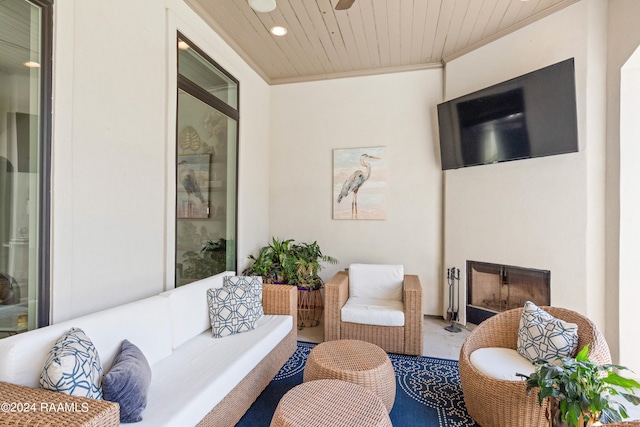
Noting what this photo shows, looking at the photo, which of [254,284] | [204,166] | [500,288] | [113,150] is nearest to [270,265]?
[254,284]

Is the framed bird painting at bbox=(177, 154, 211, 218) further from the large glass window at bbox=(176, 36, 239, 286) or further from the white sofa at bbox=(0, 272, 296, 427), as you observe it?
the white sofa at bbox=(0, 272, 296, 427)

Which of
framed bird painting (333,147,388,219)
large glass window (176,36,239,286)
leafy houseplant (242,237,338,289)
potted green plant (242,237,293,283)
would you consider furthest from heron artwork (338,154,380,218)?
large glass window (176,36,239,286)

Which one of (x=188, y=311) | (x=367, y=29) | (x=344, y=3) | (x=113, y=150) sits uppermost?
(x=367, y=29)

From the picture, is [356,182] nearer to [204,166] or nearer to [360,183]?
[360,183]

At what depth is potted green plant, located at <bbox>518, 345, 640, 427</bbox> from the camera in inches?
44.6

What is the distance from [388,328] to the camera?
9.82 feet

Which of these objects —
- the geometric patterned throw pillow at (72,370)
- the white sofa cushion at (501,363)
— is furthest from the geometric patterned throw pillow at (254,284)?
the white sofa cushion at (501,363)

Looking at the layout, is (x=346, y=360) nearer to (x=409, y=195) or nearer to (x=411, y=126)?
(x=409, y=195)

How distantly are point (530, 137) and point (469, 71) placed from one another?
3.82 ft

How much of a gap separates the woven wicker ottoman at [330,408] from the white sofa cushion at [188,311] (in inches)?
37.4

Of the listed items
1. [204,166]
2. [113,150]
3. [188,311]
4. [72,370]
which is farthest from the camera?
[204,166]

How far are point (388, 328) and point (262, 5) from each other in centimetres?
308

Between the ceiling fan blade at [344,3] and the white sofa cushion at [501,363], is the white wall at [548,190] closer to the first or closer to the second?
the white sofa cushion at [501,363]

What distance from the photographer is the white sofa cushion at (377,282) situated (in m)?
3.46
